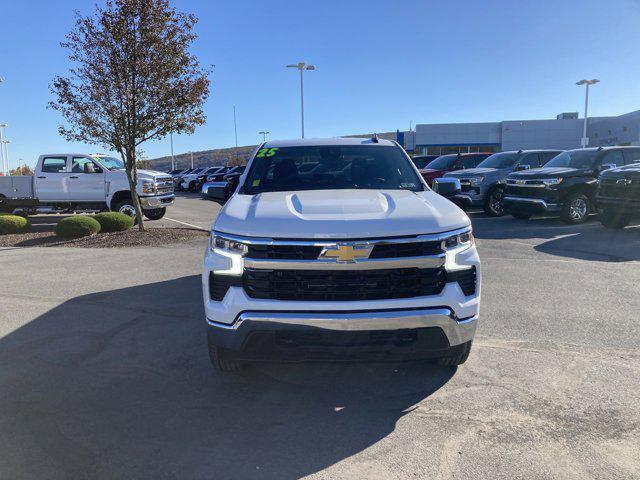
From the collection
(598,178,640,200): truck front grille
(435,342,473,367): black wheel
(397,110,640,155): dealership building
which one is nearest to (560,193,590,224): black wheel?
(598,178,640,200): truck front grille

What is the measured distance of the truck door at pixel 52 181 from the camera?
565 inches

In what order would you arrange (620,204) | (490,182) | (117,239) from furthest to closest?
(490,182), (117,239), (620,204)

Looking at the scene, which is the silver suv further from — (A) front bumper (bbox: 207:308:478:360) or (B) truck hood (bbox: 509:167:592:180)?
(A) front bumper (bbox: 207:308:478:360)

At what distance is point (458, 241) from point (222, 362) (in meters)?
1.85

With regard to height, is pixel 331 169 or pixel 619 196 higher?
pixel 331 169

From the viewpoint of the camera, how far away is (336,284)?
3.04m

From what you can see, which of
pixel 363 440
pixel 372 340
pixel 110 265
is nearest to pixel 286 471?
pixel 363 440

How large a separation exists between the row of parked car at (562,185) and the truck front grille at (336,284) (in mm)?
5488

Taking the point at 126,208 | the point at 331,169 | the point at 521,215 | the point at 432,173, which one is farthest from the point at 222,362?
the point at 432,173

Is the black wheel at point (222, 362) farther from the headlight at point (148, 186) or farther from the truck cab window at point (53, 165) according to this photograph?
the truck cab window at point (53, 165)

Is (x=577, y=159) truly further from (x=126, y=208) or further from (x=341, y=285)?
(x=126, y=208)

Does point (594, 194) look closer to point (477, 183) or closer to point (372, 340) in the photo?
point (477, 183)

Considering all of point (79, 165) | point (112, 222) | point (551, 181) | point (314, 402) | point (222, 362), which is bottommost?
point (314, 402)

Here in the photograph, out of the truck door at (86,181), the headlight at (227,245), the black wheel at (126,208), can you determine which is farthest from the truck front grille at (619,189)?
the truck door at (86,181)
